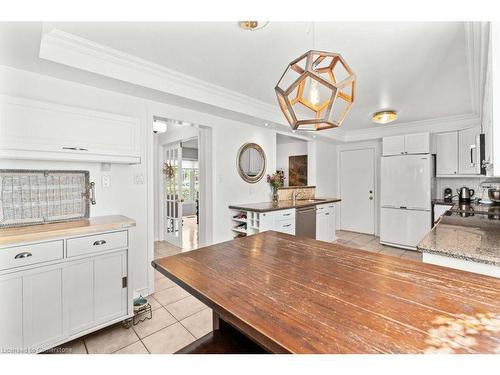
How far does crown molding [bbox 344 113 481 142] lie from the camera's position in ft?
13.5

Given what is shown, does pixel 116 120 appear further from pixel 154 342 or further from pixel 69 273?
pixel 154 342

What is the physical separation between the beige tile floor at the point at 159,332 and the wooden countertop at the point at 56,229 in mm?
892

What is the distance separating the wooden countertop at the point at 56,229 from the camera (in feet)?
5.17

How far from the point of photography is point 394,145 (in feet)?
14.8

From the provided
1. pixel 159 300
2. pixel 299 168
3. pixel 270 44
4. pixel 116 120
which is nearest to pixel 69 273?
pixel 159 300

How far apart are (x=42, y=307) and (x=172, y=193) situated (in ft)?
9.94

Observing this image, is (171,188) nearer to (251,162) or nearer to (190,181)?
(251,162)

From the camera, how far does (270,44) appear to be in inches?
78.5

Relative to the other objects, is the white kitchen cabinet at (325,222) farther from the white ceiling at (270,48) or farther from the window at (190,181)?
the window at (190,181)

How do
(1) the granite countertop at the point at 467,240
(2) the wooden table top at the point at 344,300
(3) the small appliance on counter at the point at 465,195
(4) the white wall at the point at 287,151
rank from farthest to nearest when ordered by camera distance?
(4) the white wall at the point at 287,151 → (3) the small appliance on counter at the point at 465,195 → (1) the granite countertop at the point at 467,240 → (2) the wooden table top at the point at 344,300

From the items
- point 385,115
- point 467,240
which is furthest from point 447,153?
point 467,240

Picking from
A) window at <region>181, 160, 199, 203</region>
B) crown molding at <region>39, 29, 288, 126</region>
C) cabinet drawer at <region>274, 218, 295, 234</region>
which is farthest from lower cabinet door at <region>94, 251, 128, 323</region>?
window at <region>181, 160, 199, 203</region>

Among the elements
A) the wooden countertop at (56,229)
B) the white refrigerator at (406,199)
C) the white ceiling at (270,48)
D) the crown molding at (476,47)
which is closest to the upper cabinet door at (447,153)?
the white refrigerator at (406,199)
